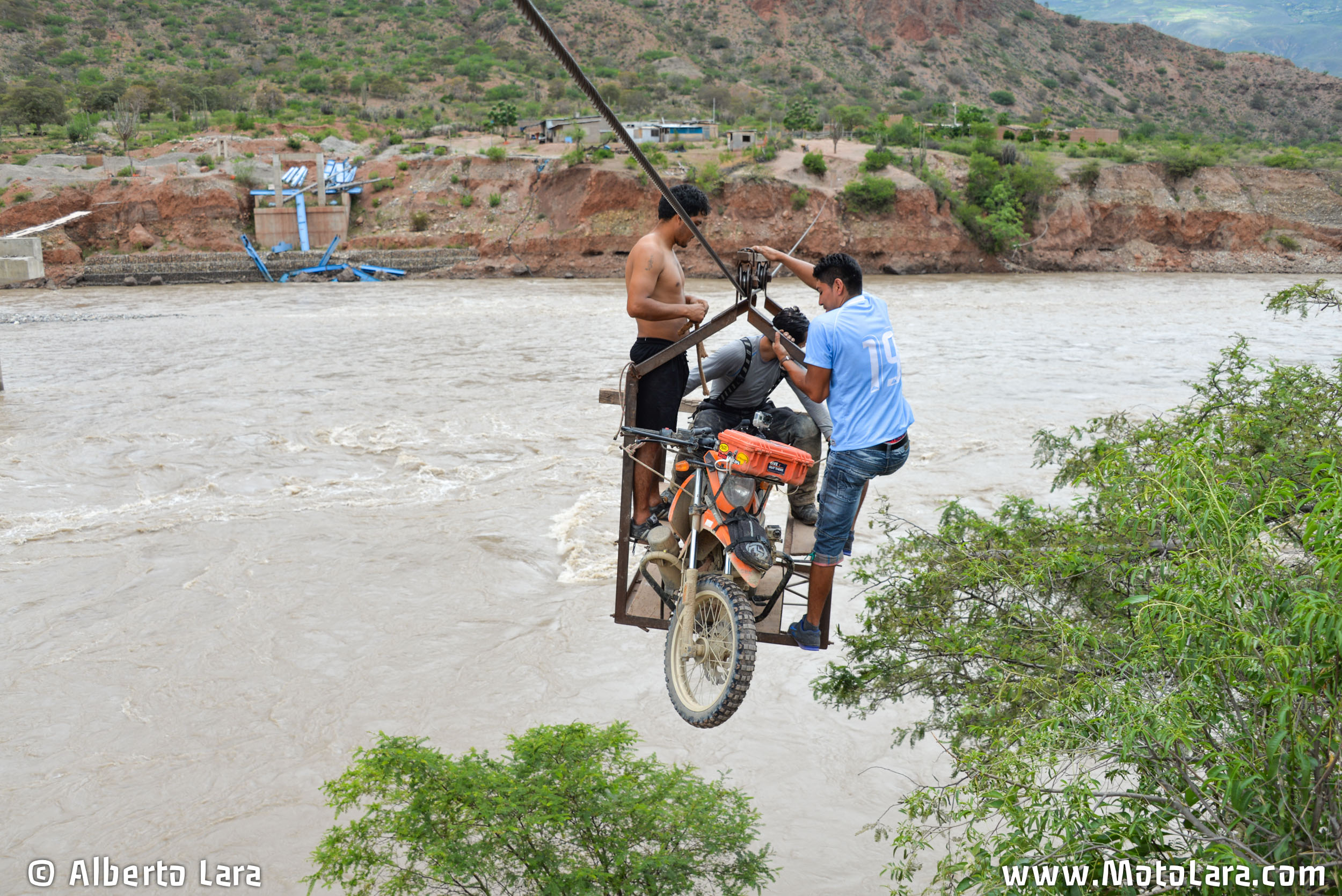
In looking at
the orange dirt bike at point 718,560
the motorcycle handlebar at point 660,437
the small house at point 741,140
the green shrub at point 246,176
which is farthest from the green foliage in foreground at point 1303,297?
the green shrub at point 246,176

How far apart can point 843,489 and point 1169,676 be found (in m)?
1.42

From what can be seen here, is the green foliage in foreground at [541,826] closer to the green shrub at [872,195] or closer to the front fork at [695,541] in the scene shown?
the front fork at [695,541]

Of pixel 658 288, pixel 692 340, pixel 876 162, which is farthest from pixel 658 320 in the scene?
pixel 876 162

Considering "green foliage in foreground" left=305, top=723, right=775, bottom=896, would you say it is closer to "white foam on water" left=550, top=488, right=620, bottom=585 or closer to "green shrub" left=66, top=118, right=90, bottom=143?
"white foam on water" left=550, top=488, right=620, bottom=585

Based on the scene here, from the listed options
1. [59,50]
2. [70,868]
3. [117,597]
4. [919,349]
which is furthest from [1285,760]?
[59,50]

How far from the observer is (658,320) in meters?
5.04

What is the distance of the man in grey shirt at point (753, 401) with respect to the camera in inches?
203

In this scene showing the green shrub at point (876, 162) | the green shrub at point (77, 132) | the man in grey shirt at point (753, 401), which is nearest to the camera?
the man in grey shirt at point (753, 401)

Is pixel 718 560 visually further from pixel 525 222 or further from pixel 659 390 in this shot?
pixel 525 222

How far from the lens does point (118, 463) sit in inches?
590

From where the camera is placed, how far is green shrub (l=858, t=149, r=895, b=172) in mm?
47125

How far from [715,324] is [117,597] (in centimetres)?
837

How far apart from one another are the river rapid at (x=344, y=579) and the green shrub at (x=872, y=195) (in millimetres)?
21633

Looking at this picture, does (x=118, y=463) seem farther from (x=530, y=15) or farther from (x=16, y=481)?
(x=530, y=15)
